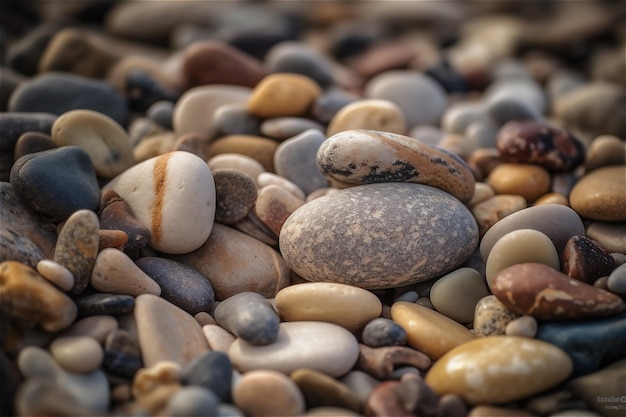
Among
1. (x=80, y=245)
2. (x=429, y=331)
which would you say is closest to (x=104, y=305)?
(x=80, y=245)

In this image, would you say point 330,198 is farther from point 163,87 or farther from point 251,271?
point 163,87

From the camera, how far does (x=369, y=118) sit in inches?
104

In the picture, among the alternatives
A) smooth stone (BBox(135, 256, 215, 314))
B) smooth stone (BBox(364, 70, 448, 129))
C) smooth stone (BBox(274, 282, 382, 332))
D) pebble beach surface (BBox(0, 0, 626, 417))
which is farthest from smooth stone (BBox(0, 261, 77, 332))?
smooth stone (BBox(364, 70, 448, 129))

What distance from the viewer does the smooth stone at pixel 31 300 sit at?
1.60 meters

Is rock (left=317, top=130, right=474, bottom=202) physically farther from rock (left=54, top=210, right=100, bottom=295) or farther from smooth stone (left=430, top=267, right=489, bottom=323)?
rock (left=54, top=210, right=100, bottom=295)

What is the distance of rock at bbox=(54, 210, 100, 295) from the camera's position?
→ 175 cm

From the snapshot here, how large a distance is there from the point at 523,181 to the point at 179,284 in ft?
4.81

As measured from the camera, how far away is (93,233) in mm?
1755

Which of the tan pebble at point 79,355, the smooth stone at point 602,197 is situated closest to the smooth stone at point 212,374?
the tan pebble at point 79,355

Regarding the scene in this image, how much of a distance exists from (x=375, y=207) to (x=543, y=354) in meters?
0.71

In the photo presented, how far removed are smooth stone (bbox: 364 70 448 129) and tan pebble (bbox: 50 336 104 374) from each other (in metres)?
2.11

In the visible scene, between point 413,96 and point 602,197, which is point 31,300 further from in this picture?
point 413,96

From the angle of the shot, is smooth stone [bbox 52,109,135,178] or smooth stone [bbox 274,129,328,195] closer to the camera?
smooth stone [bbox 52,109,135,178]

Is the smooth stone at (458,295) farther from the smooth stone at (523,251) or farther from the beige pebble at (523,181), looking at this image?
the beige pebble at (523,181)
